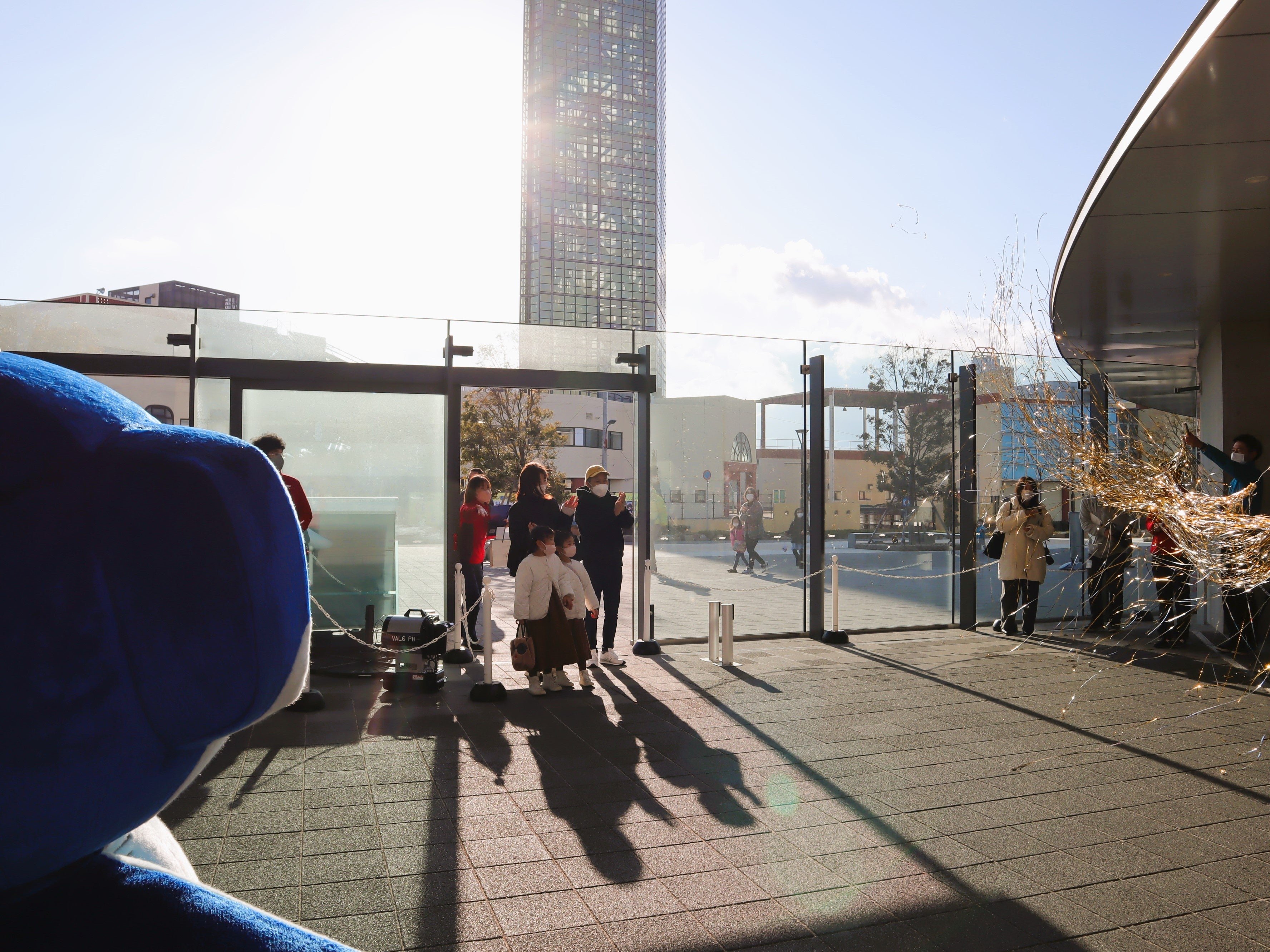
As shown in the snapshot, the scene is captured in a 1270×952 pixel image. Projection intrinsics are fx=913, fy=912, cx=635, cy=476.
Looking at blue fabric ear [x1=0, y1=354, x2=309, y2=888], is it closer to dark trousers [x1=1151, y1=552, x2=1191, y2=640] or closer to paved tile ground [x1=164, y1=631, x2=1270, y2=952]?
paved tile ground [x1=164, y1=631, x2=1270, y2=952]

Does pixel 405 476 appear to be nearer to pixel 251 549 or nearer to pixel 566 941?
pixel 566 941

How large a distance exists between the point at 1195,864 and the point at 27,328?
31.5 ft

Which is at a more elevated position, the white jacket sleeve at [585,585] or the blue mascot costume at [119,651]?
the blue mascot costume at [119,651]

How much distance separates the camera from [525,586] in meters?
6.99

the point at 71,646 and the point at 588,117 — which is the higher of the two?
the point at 588,117

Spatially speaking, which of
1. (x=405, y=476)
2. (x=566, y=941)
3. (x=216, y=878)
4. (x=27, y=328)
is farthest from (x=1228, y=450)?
(x=27, y=328)

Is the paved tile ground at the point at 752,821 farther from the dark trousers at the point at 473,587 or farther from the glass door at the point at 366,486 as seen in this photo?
the glass door at the point at 366,486

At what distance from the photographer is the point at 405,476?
9.13m

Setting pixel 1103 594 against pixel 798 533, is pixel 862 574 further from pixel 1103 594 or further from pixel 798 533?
pixel 1103 594

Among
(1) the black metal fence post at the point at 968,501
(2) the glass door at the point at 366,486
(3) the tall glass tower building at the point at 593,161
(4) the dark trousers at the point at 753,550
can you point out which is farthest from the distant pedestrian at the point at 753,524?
(3) the tall glass tower building at the point at 593,161

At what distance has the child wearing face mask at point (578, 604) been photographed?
23.3ft

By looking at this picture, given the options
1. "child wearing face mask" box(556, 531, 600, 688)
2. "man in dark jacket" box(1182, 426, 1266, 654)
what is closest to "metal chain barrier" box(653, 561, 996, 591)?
"child wearing face mask" box(556, 531, 600, 688)

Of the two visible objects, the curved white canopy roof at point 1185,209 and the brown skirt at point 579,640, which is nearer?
the curved white canopy roof at point 1185,209

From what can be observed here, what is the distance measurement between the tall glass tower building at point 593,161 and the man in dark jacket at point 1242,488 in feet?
396
